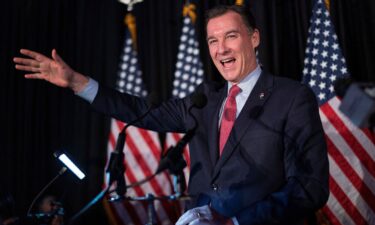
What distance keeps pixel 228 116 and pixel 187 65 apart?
9.73 feet

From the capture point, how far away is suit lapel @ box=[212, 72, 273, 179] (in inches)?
68.7

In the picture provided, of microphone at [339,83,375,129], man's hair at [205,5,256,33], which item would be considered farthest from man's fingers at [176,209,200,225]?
man's hair at [205,5,256,33]

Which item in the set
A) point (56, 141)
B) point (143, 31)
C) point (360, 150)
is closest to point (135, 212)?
point (56, 141)

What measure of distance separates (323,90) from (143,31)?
2.17 m

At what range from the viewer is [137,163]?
4668mm

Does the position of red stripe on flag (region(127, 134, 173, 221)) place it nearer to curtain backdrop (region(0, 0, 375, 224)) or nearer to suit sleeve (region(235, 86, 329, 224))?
curtain backdrop (region(0, 0, 375, 224))

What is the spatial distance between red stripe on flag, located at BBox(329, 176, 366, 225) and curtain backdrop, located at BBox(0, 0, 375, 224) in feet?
5.40

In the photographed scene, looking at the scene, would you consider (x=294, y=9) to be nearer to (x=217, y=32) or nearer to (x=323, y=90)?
(x=323, y=90)

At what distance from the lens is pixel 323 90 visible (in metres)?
4.13

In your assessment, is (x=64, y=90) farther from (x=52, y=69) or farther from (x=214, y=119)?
(x=214, y=119)

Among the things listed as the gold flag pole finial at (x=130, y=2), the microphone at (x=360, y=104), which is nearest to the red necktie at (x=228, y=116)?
the microphone at (x=360, y=104)

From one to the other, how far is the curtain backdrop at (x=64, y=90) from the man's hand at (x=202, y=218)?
3186 millimetres

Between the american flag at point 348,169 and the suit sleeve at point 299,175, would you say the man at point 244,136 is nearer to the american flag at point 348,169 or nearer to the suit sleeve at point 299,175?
the suit sleeve at point 299,175

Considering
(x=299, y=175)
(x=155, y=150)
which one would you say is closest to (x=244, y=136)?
(x=299, y=175)
